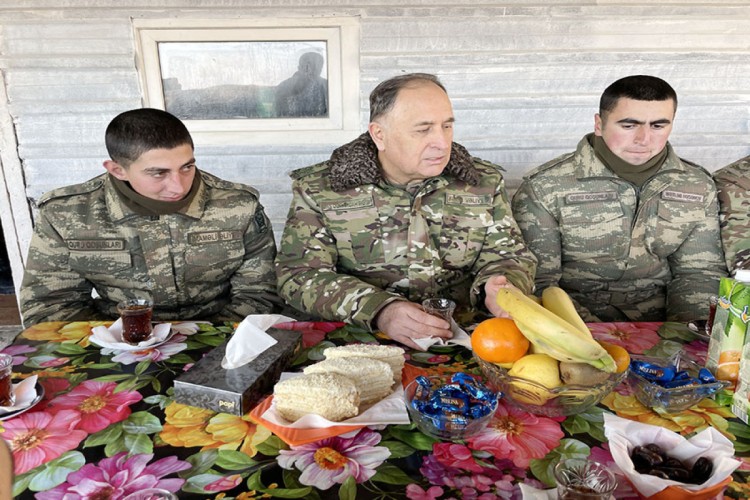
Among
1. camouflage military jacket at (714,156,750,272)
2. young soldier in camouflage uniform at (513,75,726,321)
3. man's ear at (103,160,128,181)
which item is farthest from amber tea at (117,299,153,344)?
camouflage military jacket at (714,156,750,272)

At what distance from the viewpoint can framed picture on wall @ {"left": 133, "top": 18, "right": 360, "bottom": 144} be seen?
304cm

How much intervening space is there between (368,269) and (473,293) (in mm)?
500

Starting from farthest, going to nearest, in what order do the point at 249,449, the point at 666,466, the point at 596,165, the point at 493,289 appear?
1. the point at 596,165
2. the point at 493,289
3. the point at 249,449
4. the point at 666,466

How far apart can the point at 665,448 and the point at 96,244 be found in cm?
218

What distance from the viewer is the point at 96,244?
85.3 inches

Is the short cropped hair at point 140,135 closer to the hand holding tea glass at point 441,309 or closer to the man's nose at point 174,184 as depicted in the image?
the man's nose at point 174,184

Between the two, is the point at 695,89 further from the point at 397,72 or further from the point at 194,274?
the point at 194,274

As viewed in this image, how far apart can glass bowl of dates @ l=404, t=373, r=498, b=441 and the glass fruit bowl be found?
5 centimetres

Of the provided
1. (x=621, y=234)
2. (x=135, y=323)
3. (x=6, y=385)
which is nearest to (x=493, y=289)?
(x=621, y=234)

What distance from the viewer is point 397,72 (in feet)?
10.4

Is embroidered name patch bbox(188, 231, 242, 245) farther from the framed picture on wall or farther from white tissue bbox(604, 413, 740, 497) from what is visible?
white tissue bbox(604, 413, 740, 497)

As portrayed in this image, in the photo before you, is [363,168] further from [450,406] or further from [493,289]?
[450,406]

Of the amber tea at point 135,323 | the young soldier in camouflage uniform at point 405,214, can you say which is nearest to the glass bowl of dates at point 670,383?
the young soldier in camouflage uniform at point 405,214

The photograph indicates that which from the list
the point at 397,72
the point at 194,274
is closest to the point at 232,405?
the point at 194,274
